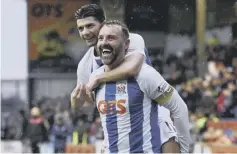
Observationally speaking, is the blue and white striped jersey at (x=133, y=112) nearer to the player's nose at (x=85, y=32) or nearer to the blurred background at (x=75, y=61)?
the player's nose at (x=85, y=32)

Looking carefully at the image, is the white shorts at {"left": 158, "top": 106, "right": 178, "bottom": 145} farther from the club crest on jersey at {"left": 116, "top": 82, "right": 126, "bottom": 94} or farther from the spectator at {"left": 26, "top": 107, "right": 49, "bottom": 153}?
the spectator at {"left": 26, "top": 107, "right": 49, "bottom": 153}

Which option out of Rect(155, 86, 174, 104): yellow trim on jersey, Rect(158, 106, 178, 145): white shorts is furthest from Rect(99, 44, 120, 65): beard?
Rect(158, 106, 178, 145): white shorts

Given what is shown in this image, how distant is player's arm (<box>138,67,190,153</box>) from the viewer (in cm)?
338

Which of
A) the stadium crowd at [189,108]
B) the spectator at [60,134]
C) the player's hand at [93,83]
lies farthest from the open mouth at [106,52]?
the spectator at [60,134]

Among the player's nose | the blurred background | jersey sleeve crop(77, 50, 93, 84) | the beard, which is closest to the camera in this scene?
the beard

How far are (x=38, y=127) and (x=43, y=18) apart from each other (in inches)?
212

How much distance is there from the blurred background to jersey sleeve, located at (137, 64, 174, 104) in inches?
314

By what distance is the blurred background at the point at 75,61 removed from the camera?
12.4 m

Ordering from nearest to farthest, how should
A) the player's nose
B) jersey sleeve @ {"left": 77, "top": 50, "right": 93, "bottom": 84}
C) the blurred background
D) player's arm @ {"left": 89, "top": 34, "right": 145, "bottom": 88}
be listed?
player's arm @ {"left": 89, "top": 34, "right": 145, "bottom": 88} < the player's nose < jersey sleeve @ {"left": 77, "top": 50, "right": 93, "bottom": 84} < the blurred background

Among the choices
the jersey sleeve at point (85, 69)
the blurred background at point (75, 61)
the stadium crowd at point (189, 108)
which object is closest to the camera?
the jersey sleeve at point (85, 69)

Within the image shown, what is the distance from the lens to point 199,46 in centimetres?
1623

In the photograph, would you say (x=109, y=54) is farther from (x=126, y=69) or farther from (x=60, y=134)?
(x=60, y=134)

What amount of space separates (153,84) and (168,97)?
5.6 inches

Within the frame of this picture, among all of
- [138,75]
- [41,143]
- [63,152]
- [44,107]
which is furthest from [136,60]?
[44,107]
